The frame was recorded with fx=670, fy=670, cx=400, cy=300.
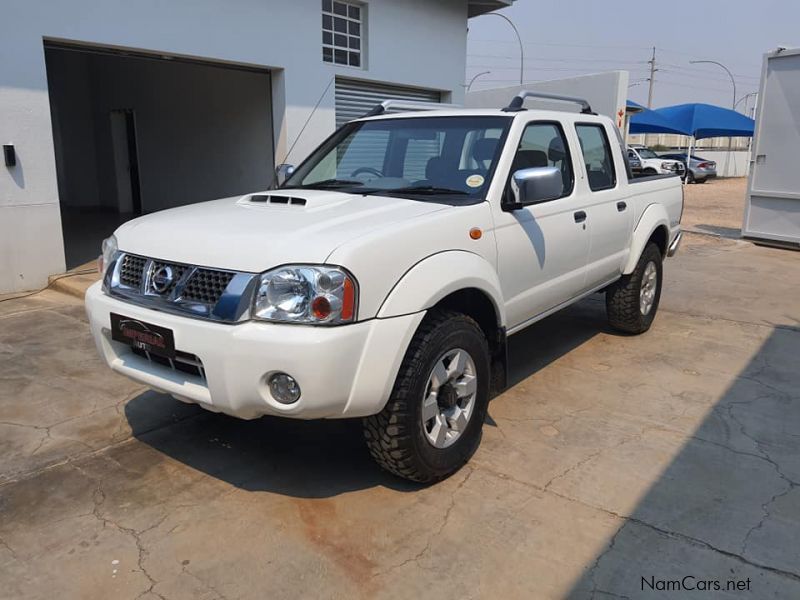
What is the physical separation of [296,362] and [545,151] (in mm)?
2521

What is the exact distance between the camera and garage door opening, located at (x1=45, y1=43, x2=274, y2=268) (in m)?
11.4

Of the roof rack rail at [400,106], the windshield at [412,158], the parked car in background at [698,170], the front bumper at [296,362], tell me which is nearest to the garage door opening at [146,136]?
the roof rack rail at [400,106]

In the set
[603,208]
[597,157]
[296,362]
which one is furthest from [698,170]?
[296,362]

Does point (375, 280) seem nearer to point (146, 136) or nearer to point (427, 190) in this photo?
point (427, 190)

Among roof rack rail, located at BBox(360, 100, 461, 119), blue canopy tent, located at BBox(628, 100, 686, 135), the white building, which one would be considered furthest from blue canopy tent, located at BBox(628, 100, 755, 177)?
roof rack rail, located at BBox(360, 100, 461, 119)

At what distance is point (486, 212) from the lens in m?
3.67

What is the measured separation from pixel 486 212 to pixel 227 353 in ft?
5.34

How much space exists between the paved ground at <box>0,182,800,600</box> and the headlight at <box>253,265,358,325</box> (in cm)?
101

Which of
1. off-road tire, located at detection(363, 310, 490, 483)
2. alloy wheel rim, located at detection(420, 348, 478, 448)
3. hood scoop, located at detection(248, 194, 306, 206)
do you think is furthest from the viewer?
hood scoop, located at detection(248, 194, 306, 206)

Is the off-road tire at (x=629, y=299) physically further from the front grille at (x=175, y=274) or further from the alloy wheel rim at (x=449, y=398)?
the front grille at (x=175, y=274)

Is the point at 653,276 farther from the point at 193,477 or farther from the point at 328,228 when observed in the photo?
the point at 193,477

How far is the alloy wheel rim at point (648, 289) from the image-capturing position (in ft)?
19.6

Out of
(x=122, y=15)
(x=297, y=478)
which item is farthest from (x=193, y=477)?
(x=122, y=15)

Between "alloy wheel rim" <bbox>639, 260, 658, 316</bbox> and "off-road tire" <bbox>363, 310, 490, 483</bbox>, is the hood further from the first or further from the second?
"alloy wheel rim" <bbox>639, 260, 658, 316</bbox>
